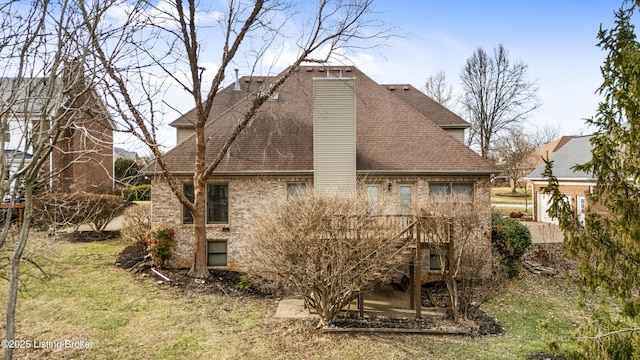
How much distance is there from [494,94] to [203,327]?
32267 millimetres

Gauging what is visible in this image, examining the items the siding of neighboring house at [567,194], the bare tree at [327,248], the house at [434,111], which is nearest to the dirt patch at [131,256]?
the bare tree at [327,248]

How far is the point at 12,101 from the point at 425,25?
430 inches

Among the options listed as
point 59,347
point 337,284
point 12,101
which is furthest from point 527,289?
point 12,101

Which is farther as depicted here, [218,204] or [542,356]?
[218,204]

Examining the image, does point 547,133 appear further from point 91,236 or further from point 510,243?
point 91,236

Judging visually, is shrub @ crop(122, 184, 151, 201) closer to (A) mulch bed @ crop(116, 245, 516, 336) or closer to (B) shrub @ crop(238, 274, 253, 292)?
(A) mulch bed @ crop(116, 245, 516, 336)

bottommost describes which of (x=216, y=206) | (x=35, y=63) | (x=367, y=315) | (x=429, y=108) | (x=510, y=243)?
(x=367, y=315)

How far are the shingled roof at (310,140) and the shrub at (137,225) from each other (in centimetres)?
310

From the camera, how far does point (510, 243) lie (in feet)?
42.0

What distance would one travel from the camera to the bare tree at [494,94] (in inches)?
1241

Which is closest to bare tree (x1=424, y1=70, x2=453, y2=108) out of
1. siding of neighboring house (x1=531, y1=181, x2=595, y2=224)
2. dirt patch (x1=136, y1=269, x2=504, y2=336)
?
siding of neighboring house (x1=531, y1=181, x2=595, y2=224)

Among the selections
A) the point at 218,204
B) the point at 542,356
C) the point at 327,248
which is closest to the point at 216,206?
the point at 218,204

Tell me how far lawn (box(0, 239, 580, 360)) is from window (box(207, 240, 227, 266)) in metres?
2.06

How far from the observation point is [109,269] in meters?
12.4
